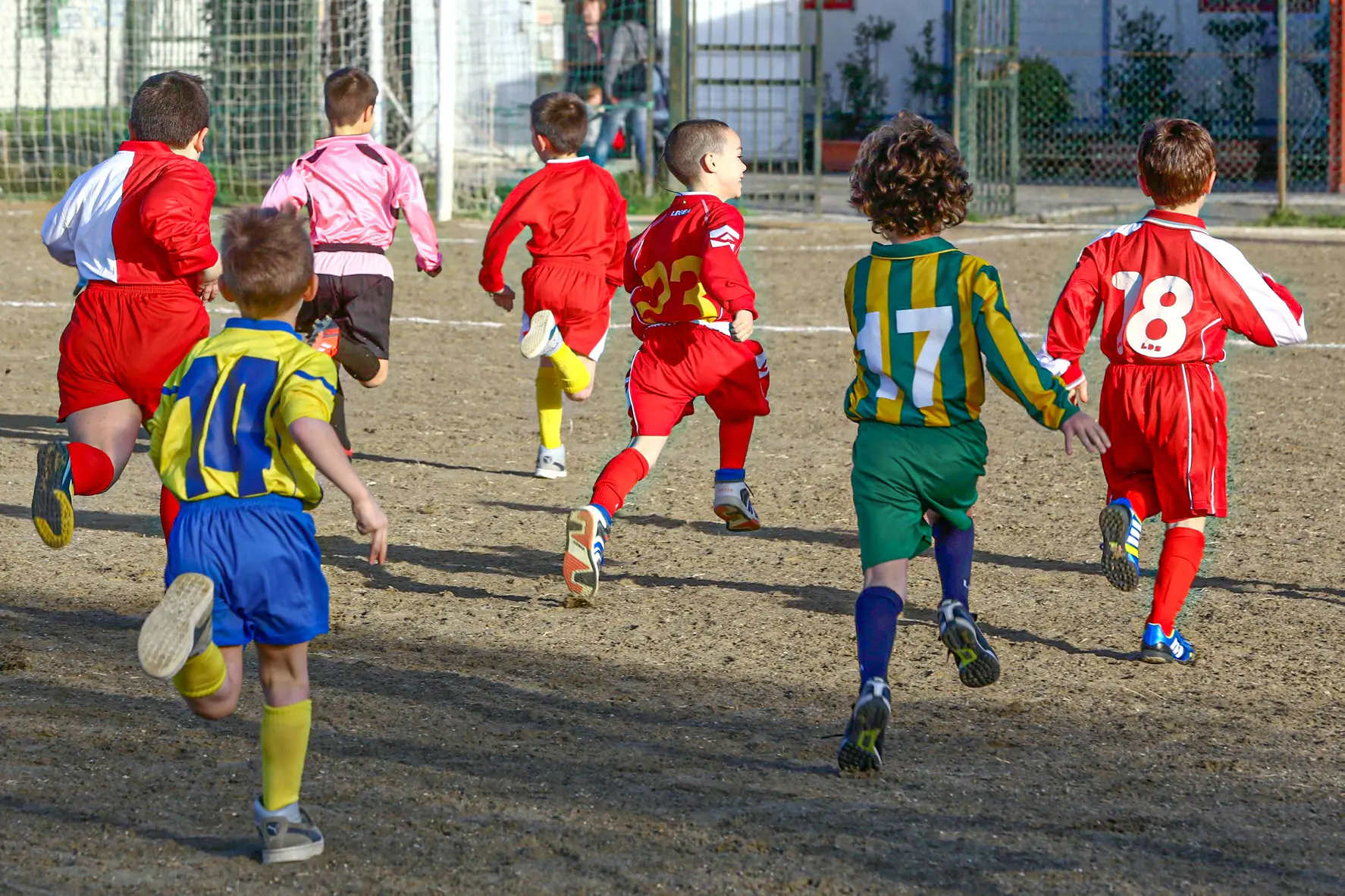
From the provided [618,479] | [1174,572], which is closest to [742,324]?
[618,479]

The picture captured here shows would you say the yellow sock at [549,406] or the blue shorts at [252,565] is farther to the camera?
the yellow sock at [549,406]

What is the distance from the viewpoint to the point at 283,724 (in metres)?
3.40

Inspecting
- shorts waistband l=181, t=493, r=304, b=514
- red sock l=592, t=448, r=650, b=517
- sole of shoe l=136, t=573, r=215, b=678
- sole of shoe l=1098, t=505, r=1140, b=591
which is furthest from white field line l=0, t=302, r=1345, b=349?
sole of shoe l=136, t=573, r=215, b=678

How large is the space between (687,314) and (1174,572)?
1.86 m

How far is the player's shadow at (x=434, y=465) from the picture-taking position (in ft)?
24.7

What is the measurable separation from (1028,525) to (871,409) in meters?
2.60

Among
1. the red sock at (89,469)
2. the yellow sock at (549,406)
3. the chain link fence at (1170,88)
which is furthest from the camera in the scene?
the chain link fence at (1170,88)

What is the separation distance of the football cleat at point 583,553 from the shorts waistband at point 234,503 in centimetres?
194

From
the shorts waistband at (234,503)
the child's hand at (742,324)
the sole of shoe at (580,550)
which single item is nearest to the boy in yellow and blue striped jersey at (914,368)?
the child's hand at (742,324)

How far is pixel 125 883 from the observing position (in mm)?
3324

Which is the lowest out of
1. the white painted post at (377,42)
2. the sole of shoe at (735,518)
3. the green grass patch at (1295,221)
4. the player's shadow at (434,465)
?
the sole of shoe at (735,518)

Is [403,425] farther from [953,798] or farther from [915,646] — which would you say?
[953,798]

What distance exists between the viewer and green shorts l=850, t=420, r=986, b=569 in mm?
4145

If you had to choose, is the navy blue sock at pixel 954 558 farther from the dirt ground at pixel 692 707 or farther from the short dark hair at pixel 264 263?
the short dark hair at pixel 264 263
